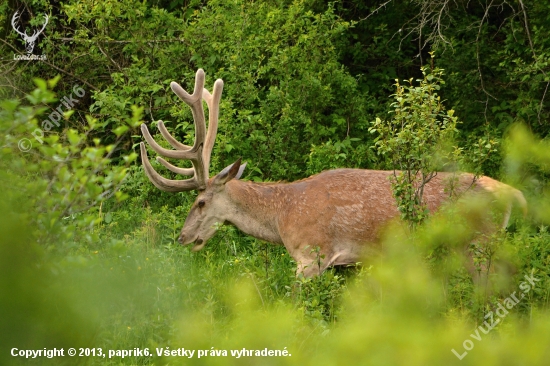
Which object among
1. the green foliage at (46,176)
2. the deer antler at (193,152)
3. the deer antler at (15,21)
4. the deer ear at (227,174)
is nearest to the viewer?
the green foliage at (46,176)

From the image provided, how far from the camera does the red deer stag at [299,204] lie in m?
7.10

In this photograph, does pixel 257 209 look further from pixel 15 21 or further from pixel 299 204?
pixel 15 21

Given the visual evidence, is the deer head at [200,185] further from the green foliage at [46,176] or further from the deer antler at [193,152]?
the green foliage at [46,176]

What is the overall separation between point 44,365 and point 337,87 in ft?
26.2

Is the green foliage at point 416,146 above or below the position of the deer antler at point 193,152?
below

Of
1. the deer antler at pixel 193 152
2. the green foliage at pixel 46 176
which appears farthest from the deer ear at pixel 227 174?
the green foliage at pixel 46 176

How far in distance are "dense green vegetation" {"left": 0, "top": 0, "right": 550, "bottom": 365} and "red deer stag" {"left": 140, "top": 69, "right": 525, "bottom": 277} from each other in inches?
9.8

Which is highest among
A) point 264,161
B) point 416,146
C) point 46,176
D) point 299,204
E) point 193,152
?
point 264,161

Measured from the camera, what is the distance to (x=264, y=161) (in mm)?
9250

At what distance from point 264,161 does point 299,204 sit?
1909 millimetres

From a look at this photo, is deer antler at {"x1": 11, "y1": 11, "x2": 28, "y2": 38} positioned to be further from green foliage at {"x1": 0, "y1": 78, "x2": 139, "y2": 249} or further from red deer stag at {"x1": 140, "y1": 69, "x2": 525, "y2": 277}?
green foliage at {"x1": 0, "y1": 78, "x2": 139, "y2": 249}

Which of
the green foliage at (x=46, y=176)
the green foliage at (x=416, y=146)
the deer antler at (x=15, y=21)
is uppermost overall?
the deer antler at (x=15, y=21)

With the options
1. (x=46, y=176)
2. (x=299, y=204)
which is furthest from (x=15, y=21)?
(x=46, y=176)

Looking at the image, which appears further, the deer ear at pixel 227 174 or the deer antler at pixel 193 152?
the deer ear at pixel 227 174
